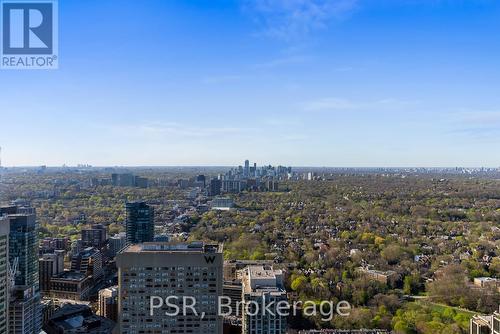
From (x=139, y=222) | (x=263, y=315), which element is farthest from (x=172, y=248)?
(x=139, y=222)

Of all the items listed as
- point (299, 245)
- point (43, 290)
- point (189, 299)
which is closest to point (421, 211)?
point (299, 245)

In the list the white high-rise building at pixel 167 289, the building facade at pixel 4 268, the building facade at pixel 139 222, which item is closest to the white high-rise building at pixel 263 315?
the white high-rise building at pixel 167 289

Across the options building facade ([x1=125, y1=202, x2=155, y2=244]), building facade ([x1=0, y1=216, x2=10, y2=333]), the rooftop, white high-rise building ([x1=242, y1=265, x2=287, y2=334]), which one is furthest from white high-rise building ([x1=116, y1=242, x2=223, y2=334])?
building facade ([x1=125, y1=202, x2=155, y2=244])

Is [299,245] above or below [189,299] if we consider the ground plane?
below

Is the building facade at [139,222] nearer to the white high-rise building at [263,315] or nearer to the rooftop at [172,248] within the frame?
the white high-rise building at [263,315]

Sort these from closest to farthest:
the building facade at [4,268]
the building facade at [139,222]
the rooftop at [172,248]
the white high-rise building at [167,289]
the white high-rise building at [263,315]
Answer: the white high-rise building at [167,289] → the rooftop at [172,248] → the building facade at [4,268] → the white high-rise building at [263,315] → the building facade at [139,222]

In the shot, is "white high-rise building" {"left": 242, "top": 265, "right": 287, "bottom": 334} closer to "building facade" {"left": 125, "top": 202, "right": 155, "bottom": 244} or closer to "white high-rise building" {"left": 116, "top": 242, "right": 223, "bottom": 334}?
"white high-rise building" {"left": 116, "top": 242, "right": 223, "bottom": 334}

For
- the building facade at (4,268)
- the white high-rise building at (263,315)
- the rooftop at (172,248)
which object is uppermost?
the rooftop at (172,248)

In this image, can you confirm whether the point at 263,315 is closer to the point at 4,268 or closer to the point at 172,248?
the point at 172,248

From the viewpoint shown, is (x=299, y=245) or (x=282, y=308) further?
(x=299, y=245)

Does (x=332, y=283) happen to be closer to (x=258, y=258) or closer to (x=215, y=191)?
(x=258, y=258)

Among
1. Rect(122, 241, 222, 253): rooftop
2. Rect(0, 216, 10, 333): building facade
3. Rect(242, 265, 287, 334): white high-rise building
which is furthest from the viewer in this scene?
Rect(242, 265, 287, 334): white high-rise building
